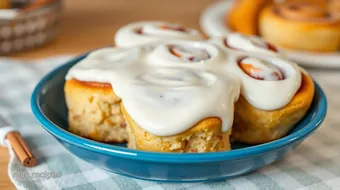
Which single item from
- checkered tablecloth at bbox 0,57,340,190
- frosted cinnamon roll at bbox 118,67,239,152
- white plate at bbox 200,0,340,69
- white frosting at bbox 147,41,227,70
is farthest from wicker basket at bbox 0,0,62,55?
frosted cinnamon roll at bbox 118,67,239,152

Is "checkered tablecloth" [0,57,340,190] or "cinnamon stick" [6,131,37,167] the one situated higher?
"cinnamon stick" [6,131,37,167]

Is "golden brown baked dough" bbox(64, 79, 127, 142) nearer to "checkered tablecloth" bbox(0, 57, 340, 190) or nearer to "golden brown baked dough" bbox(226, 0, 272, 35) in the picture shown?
"checkered tablecloth" bbox(0, 57, 340, 190)

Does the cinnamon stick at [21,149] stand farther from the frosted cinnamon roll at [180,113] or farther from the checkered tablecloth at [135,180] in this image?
the frosted cinnamon roll at [180,113]

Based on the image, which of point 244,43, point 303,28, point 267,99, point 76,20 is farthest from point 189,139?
point 76,20

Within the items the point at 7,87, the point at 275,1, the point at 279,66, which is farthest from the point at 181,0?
the point at 279,66

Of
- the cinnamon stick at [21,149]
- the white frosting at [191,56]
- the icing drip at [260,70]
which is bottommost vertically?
the cinnamon stick at [21,149]

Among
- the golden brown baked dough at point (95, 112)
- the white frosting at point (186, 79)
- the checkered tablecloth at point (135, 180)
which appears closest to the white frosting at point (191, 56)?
the white frosting at point (186, 79)
